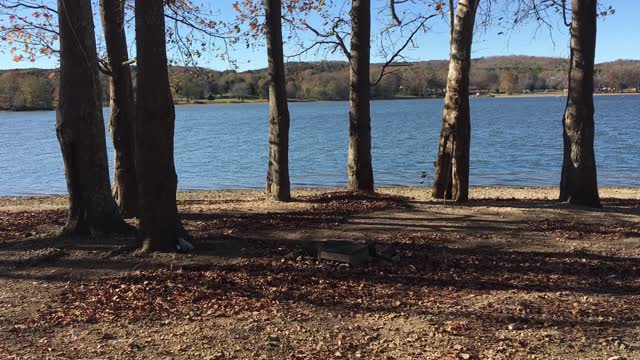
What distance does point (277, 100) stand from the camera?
12586 mm

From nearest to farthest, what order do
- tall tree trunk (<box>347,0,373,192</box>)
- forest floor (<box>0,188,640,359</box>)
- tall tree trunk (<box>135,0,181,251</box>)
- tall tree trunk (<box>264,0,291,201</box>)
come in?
forest floor (<box>0,188,640,359</box>), tall tree trunk (<box>135,0,181,251</box>), tall tree trunk (<box>264,0,291,201</box>), tall tree trunk (<box>347,0,373,192</box>)

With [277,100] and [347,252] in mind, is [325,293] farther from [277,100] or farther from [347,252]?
[277,100]

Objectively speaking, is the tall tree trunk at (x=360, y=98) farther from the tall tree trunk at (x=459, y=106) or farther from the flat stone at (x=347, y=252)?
the flat stone at (x=347, y=252)

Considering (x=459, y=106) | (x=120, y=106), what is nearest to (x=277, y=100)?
(x=120, y=106)

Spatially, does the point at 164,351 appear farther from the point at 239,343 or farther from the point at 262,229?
the point at 262,229

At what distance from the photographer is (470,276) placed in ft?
22.6

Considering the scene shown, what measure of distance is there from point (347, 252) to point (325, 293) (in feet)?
3.74

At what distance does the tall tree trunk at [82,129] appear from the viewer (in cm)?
830

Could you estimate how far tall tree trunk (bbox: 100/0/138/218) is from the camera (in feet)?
32.1

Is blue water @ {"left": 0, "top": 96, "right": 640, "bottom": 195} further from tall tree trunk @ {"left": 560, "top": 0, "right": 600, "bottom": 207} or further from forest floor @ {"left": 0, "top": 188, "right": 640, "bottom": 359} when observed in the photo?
forest floor @ {"left": 0, "top": 188, "right": 640, "bottom": 359}

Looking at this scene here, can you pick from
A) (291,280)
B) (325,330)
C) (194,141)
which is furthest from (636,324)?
(194,141)

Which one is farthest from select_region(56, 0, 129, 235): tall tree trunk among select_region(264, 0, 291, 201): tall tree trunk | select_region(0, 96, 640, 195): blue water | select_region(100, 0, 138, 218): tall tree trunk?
select_region(0, 96, 640, 195): blue water

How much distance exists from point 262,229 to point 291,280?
294cm

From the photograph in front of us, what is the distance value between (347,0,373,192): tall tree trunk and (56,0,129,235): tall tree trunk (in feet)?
20.6
